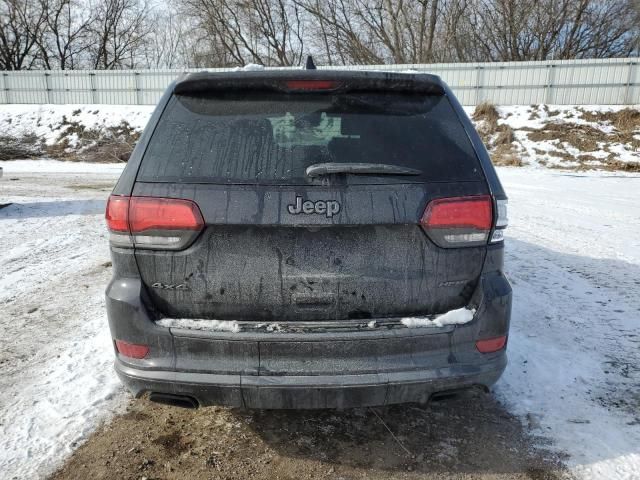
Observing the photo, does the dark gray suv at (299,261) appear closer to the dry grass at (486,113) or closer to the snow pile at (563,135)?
the snow pile at (563,135)

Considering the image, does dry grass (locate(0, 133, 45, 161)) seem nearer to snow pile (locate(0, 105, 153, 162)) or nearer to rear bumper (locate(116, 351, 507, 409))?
snow pile (locate(0, 105, 153, 162))

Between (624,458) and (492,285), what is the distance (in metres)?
1.12

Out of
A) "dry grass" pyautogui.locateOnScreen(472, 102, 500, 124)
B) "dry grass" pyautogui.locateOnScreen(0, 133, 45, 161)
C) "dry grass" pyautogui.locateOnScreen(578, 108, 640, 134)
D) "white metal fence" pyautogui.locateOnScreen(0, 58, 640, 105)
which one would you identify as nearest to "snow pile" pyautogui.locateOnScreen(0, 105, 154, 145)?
"dry grass" pyautogui.locateOnScreen(0, 133, 45, 161)

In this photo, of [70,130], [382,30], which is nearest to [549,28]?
[382,30]

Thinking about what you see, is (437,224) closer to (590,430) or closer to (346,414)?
(346,414)

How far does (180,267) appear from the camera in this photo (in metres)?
1.96

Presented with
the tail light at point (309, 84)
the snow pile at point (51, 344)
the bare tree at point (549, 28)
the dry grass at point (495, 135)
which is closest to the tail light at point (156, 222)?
the tail light at point (309, 84)

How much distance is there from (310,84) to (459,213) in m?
0.88

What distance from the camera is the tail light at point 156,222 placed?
1921 mm

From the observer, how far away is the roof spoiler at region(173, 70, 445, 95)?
2.07 metres

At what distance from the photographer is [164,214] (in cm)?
193

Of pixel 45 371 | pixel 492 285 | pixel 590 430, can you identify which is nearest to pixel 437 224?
pixel 492 285

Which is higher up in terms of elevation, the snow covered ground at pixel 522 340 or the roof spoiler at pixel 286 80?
the roof spoiler at pixel 286 80

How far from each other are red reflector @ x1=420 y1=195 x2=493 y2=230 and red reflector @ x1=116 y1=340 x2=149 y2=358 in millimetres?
1335
